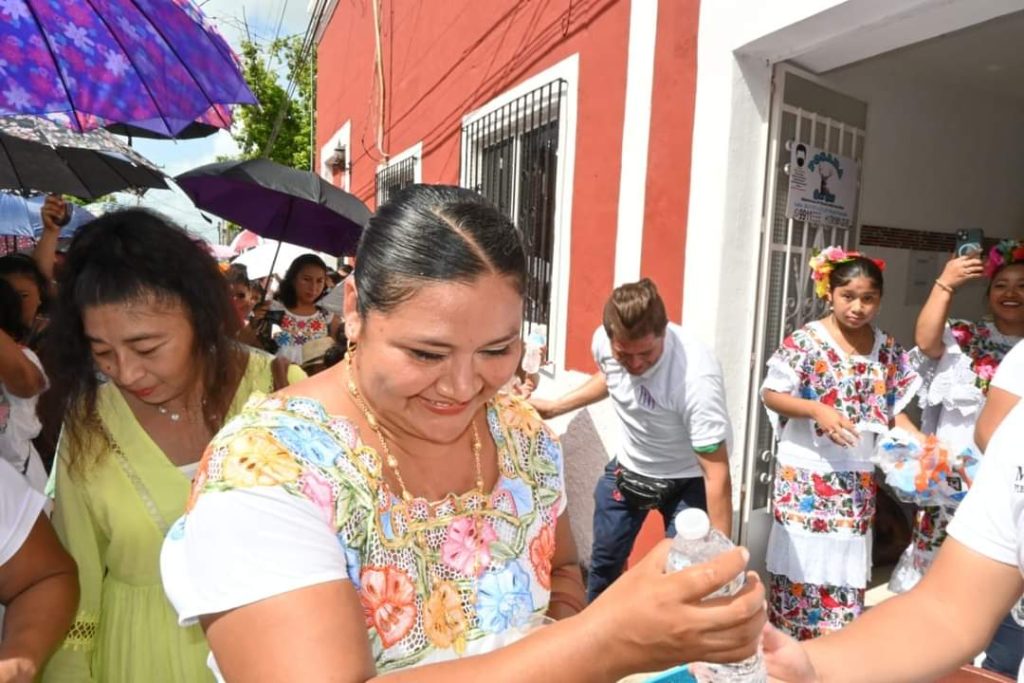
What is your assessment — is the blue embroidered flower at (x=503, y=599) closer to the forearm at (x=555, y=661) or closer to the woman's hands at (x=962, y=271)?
the forearm at (x=555, y=661)

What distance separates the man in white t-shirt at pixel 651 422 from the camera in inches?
122

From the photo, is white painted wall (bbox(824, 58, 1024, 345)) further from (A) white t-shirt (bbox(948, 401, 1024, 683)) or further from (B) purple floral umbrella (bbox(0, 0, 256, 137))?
(B) purple floral umbrella (bbox(0, 0, 256, 137))

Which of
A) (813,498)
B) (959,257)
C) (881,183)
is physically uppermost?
(881,183)

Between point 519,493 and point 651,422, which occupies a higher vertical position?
point 519,493

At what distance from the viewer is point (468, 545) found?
1186 millimetres

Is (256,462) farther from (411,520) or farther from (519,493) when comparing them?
(519,493)

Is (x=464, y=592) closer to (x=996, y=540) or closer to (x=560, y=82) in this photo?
(x=996, y=540)

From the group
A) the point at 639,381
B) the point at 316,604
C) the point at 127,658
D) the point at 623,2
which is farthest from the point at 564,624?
the point at 623,2

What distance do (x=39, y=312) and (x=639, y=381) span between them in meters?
3.51

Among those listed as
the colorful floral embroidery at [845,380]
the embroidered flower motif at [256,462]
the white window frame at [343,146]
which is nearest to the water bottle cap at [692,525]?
the embroidered flower motif at [256,462]

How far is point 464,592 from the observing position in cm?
115

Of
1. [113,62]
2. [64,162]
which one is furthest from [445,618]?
[64,162]

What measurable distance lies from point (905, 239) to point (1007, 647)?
10.1 ft

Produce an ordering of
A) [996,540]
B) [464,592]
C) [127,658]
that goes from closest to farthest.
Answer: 1. [464,592]
2. [996,540]
3. [127,658]
